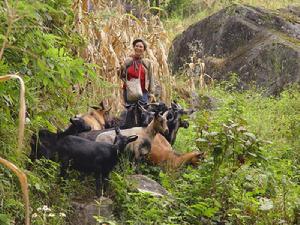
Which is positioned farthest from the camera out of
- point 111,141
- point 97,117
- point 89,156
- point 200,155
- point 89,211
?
point 97,117

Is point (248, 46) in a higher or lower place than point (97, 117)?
lower

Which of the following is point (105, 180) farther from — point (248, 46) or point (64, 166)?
point (248, 46)

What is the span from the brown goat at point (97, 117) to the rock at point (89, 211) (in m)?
2.30

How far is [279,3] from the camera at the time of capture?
23000 mm

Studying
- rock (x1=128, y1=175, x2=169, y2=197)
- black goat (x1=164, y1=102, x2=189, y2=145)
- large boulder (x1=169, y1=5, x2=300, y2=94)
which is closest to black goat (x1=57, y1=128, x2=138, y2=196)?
rock (x1=128, y1=175, x2=169, y2=197)

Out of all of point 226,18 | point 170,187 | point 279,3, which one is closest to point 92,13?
point 170,187

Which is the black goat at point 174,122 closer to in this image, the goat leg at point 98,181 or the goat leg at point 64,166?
the goat leg at point 98,181

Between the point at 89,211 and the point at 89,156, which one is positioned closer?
the point at 89,211

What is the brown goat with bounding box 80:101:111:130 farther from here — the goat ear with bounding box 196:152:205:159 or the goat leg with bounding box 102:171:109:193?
the goat leg with bounding box 102:171:109:193

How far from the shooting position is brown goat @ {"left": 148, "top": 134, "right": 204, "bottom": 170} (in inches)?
293

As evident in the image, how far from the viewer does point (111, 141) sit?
7051 millimetres

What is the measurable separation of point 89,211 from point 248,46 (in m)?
12.9

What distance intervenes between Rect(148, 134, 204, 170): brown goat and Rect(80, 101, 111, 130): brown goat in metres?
0.90

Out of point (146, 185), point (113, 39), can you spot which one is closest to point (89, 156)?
point (146, 185)
